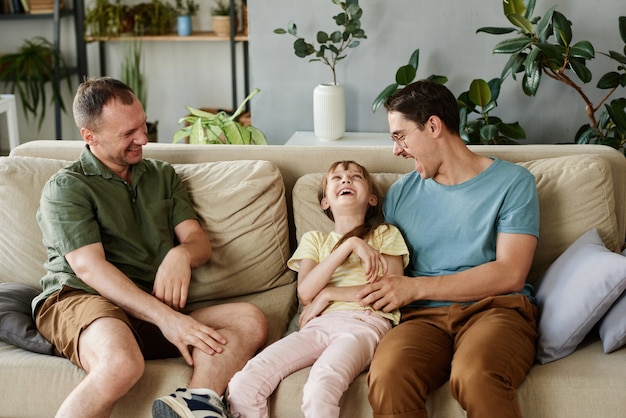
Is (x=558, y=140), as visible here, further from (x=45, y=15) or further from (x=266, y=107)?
(x=45, y=15)

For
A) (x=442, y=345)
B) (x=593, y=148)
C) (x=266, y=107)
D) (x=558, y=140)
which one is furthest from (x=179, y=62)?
(x=442, y=345)

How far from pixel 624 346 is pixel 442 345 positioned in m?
0.48

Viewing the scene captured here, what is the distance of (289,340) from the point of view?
2.11m

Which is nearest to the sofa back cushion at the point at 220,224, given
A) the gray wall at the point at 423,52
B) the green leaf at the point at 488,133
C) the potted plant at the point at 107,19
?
the green leaf at the point at 488,133

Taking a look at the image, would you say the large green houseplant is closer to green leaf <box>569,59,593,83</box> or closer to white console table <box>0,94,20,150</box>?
green leaf <box>569,59,593,83</box>

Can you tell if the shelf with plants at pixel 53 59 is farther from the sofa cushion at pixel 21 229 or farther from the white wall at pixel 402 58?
the sofa cushion at pixel 21 229

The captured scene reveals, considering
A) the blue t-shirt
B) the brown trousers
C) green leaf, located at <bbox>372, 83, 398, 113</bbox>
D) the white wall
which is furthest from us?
the white wall

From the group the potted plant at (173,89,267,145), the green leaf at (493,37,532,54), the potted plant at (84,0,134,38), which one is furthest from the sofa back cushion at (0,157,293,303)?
the potted plant at (84,0,134,38)

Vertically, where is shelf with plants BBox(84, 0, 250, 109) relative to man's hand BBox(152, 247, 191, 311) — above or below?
above

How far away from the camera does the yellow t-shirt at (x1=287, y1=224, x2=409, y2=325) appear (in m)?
2.22

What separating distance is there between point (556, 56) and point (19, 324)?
2.23 m

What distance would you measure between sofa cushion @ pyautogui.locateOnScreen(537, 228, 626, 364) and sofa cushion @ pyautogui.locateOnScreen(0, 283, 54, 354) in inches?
52.1

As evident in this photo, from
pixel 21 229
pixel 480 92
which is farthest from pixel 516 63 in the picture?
pixel 21 229

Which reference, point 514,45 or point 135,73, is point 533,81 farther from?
point 135,73
